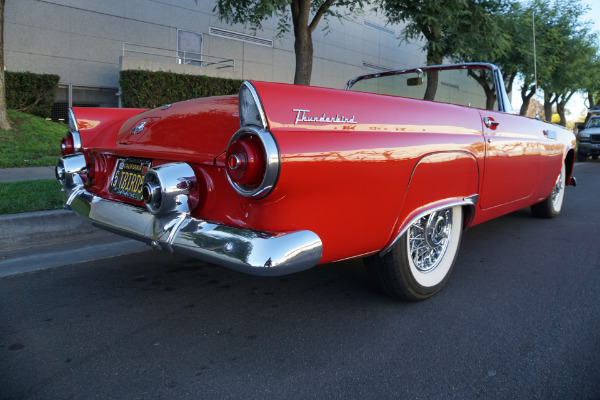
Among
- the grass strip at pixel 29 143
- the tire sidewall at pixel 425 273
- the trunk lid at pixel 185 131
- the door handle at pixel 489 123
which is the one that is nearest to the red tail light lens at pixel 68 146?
the trunk lid at pixel 185 131

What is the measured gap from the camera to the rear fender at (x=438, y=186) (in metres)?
2.55

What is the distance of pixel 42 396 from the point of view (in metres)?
1.97

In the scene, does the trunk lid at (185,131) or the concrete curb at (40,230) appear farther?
the concrete curb at (40,230)

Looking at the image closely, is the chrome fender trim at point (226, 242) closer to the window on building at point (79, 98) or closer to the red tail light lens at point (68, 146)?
the red tail light lens at point (68, 146)

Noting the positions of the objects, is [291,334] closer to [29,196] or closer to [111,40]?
[29,196]

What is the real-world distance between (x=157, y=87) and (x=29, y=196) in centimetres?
949

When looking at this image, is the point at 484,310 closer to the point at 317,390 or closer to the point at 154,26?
the point at 317,390

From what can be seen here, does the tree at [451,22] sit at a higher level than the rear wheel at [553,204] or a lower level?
higher

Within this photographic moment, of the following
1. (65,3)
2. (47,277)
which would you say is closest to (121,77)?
(65,3)

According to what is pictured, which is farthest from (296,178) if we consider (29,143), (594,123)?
(594,123)

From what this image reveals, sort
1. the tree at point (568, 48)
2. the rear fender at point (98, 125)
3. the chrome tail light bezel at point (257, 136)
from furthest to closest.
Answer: the tree at point (568, 48) < the rear fender at point (98, 125) < the chrome tail light bezel at point (257, 136)

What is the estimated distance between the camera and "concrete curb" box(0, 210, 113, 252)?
410 cm

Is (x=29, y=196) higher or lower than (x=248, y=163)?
lower

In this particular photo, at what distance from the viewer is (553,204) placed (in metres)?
5.70
